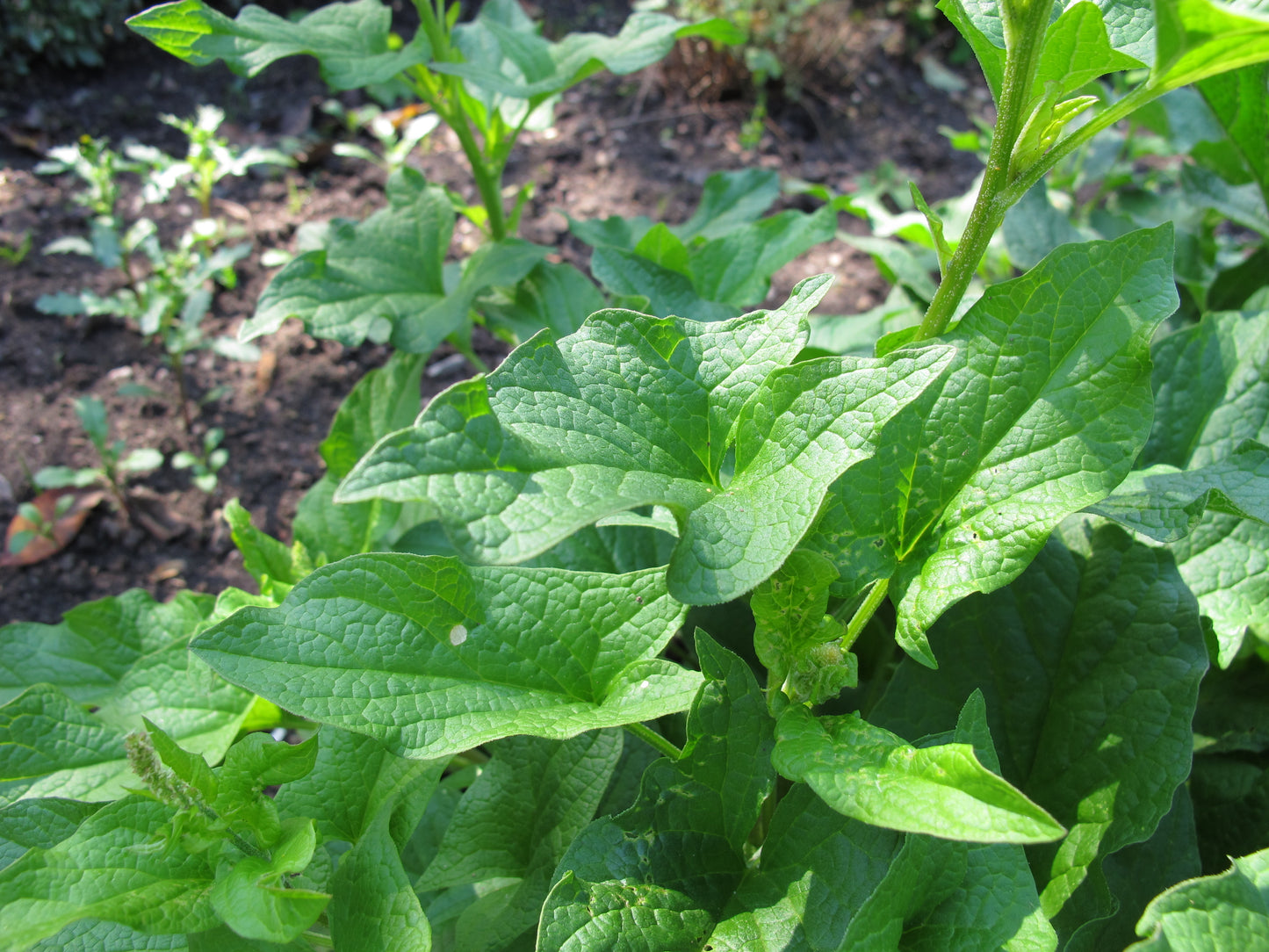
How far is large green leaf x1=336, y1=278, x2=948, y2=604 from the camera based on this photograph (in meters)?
0.81

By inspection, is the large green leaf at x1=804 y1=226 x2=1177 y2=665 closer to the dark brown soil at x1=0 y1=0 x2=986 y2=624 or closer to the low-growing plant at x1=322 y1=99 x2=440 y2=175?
the dark brown soil at x1=0 y1=0 x2=986 y2=624

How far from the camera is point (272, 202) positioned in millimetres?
3076

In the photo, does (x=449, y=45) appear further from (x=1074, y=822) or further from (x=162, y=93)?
(x=162, y=93)

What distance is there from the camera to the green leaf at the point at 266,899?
82 centimetres

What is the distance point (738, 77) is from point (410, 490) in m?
3.26

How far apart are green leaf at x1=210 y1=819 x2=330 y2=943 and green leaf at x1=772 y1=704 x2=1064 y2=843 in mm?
465

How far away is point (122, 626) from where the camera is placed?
1.54 m

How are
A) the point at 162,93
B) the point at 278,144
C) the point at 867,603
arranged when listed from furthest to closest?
the point at 162,93 → the point at 278,144 → the point at 867,603

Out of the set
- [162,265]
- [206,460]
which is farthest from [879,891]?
[162,265]

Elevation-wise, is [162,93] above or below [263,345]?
above

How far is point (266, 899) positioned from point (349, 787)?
264mm

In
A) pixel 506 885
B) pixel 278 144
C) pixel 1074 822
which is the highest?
pixel 278 144

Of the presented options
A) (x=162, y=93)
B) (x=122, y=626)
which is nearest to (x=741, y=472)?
(x=122, y=626)

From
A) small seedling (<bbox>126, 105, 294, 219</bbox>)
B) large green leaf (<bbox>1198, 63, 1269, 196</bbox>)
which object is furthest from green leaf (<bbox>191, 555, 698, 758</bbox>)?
small seedling (<bbox>126, 105, 294, 219</bbox>)
